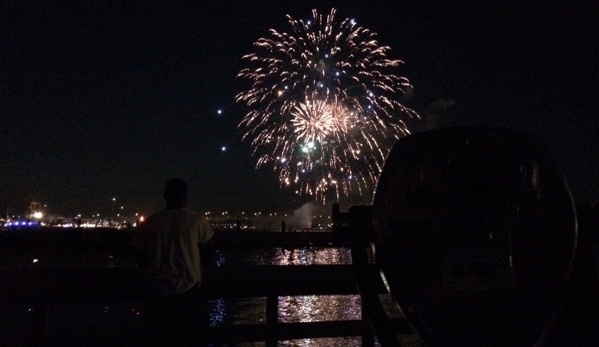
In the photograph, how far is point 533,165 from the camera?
2.45 metres

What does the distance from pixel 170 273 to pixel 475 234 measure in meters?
2.44

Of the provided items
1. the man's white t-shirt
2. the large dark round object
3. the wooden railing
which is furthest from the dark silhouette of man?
the large dark round object

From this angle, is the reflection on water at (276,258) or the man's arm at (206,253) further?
the reflection on water at (276,258)

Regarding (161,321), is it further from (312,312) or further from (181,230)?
(312,312)

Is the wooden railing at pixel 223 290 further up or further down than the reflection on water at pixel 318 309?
further up

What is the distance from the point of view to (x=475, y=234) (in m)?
2.46

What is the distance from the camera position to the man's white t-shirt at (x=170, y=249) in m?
4.23

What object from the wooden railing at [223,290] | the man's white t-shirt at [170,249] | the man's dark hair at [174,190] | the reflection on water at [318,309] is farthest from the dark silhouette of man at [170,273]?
the reflection on water at [318,309]

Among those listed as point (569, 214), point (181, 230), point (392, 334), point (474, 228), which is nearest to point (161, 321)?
point (181, 230)

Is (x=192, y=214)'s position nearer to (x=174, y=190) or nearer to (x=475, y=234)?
(x=174, y=190)

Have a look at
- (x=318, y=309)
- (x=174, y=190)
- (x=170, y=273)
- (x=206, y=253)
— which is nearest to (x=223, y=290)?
(x=206, y=253)

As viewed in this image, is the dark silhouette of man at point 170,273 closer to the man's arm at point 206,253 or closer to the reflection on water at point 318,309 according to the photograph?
the man's arm at point 206,253

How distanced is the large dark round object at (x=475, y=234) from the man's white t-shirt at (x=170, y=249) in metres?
2.07

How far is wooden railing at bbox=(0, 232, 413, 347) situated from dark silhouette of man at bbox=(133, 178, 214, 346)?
52 centimetres
